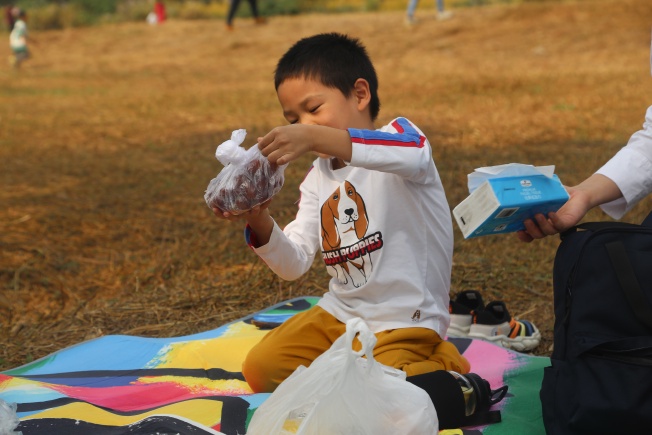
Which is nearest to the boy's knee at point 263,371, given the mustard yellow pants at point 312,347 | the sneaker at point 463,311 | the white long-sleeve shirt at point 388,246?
the mustard yellow pants at point 312,347

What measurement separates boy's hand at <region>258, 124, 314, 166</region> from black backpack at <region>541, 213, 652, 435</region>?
2.46 ft

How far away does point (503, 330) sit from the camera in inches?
119

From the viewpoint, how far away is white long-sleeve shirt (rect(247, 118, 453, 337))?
2.46 meters

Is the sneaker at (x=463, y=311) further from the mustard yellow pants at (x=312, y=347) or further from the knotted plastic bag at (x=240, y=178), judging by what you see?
the knotted plastic bag at (x=240, y=178)

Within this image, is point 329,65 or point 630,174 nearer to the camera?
point 630,174

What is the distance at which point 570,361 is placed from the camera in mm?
2047

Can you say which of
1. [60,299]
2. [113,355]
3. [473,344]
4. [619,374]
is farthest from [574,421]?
[60,299]

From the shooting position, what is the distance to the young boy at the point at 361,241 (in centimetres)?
244

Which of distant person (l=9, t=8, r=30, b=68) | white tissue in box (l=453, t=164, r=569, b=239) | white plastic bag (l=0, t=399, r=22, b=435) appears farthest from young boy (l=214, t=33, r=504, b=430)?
distant person (l=9, t=8, r=30, b=68)

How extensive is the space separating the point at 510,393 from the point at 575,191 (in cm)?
65

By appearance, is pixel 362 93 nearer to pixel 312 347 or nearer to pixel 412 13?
pixel 312 347

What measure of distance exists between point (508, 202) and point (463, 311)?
1.11m

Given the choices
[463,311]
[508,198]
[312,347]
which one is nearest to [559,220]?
[508,198]

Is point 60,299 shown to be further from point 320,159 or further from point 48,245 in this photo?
point 320,159
